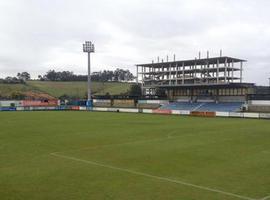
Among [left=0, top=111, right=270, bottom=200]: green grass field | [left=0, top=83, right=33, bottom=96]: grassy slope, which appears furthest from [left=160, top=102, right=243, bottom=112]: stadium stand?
[left=0, top=83, right=33, bottom=96]: grassy slope

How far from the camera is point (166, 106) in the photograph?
96438mm

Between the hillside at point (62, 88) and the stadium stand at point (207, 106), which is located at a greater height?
the hillside at point (62, 88)

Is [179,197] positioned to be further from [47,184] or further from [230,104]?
[230,104]

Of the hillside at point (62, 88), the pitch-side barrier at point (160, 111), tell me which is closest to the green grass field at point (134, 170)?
the pitch-side barrier at point (160, 111)

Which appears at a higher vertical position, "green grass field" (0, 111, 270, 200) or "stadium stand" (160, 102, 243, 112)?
"stadium stand" (160, 102, 243, 112)

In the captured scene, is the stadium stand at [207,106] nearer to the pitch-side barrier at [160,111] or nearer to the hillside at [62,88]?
the pitch-side barrier at [160,111]

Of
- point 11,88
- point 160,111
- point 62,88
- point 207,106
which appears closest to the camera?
point 160,111

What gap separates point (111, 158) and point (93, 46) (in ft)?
283

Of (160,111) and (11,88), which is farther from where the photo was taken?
(11,88)

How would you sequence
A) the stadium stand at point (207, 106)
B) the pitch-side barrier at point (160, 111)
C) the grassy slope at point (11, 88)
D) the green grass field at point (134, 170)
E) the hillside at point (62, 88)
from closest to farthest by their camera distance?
1. the green grass field at point (134, 170)
2. the pitch-side barrier at point (160, 111)
3. the stadium stand at point (207, 106)
4. the grassy slope at point (11, 88)
5. the hillside at point (62, 88)

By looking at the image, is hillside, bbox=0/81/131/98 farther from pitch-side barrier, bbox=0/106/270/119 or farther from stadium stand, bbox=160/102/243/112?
stadium stand, bbox=160/102/243/112

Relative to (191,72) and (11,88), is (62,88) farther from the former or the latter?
(191,72)

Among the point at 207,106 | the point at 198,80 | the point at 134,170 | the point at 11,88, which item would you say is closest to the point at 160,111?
the point at 207,106

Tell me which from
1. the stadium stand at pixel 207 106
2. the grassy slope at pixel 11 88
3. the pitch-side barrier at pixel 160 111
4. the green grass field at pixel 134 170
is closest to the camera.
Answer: the green grass field at pixel 134 170
